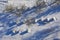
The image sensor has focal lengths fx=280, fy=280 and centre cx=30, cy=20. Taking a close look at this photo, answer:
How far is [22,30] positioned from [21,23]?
16.0 inches

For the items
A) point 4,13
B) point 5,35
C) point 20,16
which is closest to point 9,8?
point 4,13

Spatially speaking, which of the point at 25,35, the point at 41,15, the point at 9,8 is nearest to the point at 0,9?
the point at 9,8

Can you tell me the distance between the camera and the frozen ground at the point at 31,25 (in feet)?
18.3

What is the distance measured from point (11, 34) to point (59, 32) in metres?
1.01

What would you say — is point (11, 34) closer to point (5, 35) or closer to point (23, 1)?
point (5, 35)

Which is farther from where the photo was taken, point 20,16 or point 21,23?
point 20,16

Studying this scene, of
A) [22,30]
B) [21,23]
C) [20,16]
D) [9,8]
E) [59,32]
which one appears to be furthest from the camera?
[9,8]

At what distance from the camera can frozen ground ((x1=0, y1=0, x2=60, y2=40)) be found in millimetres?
5578

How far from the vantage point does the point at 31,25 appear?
6.05m

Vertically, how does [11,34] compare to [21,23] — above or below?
below

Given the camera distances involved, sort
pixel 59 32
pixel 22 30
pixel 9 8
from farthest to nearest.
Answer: pixel 9 8
pixel 22 30
pixel 59 32

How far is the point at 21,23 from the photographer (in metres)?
6.27

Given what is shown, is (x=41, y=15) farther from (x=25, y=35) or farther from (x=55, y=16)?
(x=25, y=35)

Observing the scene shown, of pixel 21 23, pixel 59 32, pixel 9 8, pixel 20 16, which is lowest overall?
pixel 59 32
